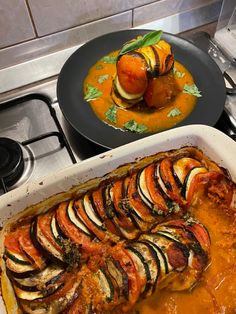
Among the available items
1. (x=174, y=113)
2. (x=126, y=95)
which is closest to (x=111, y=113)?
(x=126, y=95)

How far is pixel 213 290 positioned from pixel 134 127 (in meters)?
0.43

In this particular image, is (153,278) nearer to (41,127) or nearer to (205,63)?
(41,127)

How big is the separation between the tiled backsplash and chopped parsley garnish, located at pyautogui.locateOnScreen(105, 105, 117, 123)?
0.30 metres

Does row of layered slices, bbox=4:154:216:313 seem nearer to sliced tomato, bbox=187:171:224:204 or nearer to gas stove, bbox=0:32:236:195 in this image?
sliced tomato, bbox=187:171:224:204

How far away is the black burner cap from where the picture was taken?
0.89 meters

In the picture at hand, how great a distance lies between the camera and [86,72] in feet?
3.50

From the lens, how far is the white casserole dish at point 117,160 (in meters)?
0.70

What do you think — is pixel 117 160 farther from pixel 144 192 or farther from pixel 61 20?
pixel 61 20

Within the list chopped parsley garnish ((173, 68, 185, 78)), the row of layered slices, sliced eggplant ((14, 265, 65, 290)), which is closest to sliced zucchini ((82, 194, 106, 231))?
the row of layered slices

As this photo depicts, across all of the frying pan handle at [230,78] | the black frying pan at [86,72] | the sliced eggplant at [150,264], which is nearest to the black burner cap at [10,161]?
the black frying pan at [86,72]

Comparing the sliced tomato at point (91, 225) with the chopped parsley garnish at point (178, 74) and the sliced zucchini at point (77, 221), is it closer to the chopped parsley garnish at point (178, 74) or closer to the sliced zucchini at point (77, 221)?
the sliced zucchini at point (77, 221)

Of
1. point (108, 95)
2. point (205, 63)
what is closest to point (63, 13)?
point (108, 95)

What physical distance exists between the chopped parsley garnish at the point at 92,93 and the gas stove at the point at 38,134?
0.09 meters

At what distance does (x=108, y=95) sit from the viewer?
104 cm
